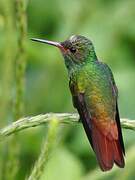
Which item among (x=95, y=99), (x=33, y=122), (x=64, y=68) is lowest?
(x=64, y=68)

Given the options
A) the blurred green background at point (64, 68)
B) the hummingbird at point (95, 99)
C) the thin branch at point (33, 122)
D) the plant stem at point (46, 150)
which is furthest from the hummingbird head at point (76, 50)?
the plant stem at point (46, 150)

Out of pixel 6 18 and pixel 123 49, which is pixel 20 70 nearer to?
pixel 6 18

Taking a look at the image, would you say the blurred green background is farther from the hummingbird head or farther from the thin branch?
the thin branch

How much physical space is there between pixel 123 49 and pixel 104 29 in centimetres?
36

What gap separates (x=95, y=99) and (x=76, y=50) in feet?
1.14

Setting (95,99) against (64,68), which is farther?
(64,68)

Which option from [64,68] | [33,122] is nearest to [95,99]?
[33,122]

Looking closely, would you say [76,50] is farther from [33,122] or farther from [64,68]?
[64,68]

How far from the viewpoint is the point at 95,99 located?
8.74 ft

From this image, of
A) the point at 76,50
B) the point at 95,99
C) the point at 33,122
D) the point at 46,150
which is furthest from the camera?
the point at 76,50

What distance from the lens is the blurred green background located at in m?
3.88

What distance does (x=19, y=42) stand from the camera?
1.92m

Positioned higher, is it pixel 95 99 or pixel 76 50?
pixel 76 50

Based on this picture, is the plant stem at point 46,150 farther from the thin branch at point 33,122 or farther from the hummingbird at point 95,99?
the hummingbird at point 95,99
